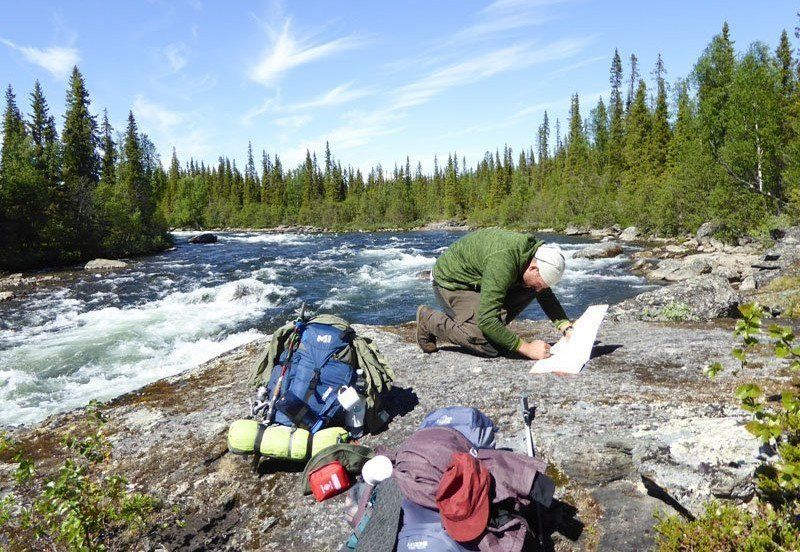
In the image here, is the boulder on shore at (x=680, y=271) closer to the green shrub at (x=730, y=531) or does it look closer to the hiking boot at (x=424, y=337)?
the hiking boot at (x=424, y=337)

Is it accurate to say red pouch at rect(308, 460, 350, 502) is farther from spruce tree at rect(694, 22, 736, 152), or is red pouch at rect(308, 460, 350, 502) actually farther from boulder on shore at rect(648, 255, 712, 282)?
spruce tree at rect(694, 22, 736, 152)

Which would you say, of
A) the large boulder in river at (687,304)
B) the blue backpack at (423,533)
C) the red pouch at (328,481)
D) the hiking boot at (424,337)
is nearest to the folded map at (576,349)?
the hiking boot at (424,337)

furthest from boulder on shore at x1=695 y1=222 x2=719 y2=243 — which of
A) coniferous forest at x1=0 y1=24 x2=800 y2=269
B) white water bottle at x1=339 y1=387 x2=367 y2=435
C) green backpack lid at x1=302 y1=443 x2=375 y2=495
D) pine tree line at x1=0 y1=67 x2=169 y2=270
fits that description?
pine tree line at x1=0 y1=67 x2=169 y2=270

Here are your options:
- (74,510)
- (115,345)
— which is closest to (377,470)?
(74,510)

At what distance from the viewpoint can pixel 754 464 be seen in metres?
2.48

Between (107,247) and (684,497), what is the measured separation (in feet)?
121

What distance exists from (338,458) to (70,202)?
120 ft

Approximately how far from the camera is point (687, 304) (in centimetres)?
796

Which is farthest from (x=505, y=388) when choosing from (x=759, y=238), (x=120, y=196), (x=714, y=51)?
(x=714, y=51)

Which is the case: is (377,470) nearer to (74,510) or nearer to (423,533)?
(423,533)

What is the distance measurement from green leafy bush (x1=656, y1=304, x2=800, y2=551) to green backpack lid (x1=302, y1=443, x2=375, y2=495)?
6.11ft

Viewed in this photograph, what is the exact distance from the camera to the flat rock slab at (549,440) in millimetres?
2646

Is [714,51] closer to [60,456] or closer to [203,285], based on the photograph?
[203,285]

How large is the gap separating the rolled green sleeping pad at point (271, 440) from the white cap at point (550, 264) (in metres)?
2.71
